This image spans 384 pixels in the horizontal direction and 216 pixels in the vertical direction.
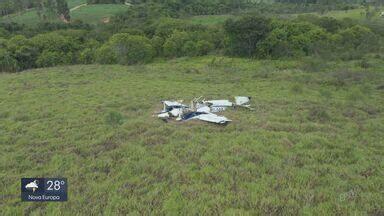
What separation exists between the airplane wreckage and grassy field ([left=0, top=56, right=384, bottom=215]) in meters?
0.49

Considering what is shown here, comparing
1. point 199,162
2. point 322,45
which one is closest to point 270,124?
point 199,162

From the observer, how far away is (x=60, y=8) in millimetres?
76250

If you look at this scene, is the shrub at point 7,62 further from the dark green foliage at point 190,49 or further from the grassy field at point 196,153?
the dark green foliage at point 190,49

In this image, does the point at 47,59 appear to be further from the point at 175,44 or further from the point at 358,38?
the point at 358,38

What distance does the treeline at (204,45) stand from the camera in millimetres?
40562

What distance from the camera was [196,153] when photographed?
1084 centimetres

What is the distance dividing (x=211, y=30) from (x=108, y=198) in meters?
47.2

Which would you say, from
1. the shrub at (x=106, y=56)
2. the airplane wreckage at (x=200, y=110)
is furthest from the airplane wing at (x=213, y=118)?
the shrub at (x=106, y=56)

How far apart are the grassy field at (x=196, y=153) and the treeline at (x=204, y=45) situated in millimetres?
20542

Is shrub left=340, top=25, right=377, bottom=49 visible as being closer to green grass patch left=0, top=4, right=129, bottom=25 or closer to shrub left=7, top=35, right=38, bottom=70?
shrub left=7, top=35, right=38, bottom=70
